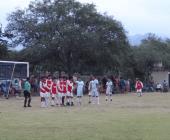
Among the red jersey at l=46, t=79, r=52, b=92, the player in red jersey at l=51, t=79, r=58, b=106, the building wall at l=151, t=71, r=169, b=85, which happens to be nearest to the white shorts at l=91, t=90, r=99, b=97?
the player in red jersey at l=51, t=79, r=58, b=106

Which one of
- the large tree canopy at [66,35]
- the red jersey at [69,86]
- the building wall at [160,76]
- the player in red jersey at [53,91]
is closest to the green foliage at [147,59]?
the building wall at [160,76]

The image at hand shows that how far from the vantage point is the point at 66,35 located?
58.2m

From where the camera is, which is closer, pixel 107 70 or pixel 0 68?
pixel 0 68

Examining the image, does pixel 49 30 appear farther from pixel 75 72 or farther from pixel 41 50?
pixel 75 72

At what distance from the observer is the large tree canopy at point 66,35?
58531 mm

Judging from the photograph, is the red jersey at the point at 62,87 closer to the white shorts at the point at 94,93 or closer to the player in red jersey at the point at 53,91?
the player in red jersey at the point at 53,91

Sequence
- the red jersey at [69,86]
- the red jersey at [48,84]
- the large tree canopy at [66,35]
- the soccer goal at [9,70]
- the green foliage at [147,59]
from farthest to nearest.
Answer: the green foliage at [147,59], the large tree canopy at [66,35], the soccer goal at [9,70], the red jersey at [69,86], the red jersey at [48,84]

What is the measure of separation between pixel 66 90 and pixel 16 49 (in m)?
29.5

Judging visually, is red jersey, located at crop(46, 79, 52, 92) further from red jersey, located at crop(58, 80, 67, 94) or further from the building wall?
the building wall

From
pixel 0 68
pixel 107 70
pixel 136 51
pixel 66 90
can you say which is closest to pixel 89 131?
pixel 66 90

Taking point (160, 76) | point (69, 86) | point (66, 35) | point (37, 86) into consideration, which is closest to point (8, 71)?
point (37, 86)

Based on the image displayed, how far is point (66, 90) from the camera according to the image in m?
36.2

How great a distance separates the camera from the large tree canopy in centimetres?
5853

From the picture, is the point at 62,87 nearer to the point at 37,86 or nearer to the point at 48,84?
the point at 48,84
